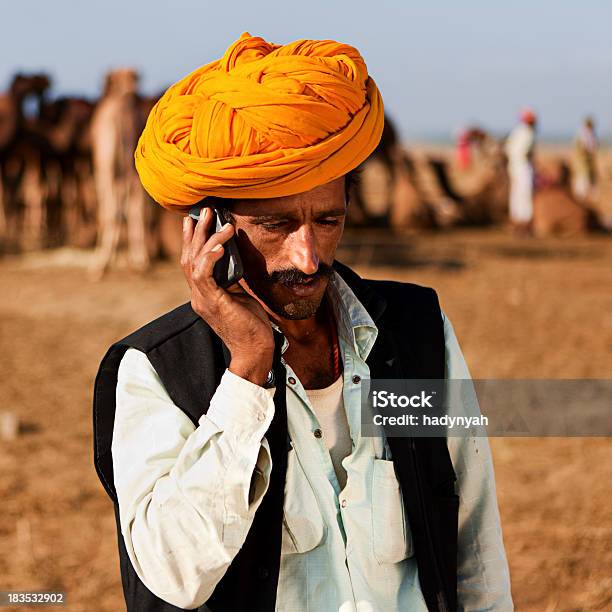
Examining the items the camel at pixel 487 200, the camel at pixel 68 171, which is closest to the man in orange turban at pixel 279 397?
the camel at pixel 68 171

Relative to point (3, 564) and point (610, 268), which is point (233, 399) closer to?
point (3, 564)

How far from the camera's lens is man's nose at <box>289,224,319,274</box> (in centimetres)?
173

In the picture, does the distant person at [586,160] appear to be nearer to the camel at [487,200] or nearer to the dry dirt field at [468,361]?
the camel at [487,200]

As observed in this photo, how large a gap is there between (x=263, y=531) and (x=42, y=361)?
596 centimetres

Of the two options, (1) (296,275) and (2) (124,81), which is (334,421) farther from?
(2) (124,81)

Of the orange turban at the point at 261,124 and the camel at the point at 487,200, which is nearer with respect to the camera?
the orange turban at the point at 261,124

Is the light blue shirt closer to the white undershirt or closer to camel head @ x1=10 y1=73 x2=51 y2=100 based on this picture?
the white undershirt

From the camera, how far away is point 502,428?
17.9 feet

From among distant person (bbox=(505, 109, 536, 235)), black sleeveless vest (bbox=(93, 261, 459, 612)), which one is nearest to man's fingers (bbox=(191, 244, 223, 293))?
black sleeveless vest (bbox=(93, 261, 459, 612))

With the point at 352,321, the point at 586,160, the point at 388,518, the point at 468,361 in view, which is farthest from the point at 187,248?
the point at 586,160

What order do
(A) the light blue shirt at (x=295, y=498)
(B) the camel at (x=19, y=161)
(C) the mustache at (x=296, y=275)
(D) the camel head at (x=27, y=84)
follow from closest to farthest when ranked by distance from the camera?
(A) the light blue shirt at (x=295, y=498), (C) the mustache at (x=296, y=275), (B) the camel at (x=19, y=161), (D) the camel head at (x=27, y=84)

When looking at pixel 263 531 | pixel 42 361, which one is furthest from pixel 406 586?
pixel 42 361

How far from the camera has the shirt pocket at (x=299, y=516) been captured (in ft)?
5.41

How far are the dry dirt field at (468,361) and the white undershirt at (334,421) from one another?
2256 mm
